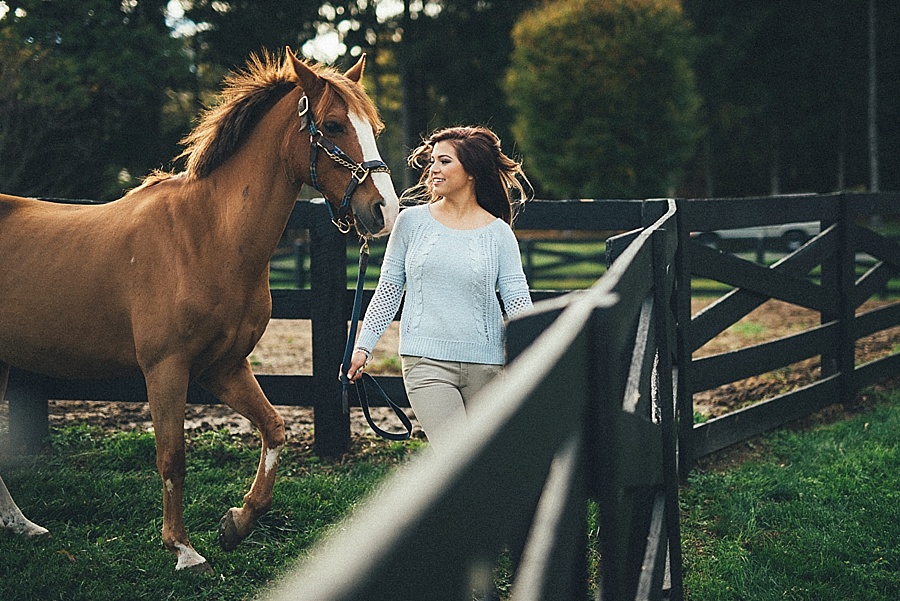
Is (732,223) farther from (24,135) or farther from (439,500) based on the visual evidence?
(24,135)

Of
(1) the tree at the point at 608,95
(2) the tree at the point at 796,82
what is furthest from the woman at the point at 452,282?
(2) the tree at the point at 796,82

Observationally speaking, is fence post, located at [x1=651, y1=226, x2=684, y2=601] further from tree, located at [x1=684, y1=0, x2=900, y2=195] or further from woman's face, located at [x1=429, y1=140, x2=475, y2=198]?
tree, located at [x1=684, y1=0, x2=900, y2=195]

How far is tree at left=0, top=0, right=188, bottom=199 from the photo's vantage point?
13.9m

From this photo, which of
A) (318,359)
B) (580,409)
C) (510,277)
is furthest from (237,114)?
(580,409)

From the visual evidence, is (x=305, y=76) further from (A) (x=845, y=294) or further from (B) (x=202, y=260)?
(A) (x=845, y=294)

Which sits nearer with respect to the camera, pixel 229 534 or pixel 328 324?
pixel 229 534

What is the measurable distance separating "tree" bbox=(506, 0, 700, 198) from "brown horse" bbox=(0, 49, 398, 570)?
1022 inches

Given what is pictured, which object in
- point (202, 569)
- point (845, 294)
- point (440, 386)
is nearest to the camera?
point (440, 386)

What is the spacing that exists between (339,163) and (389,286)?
60 centimetres

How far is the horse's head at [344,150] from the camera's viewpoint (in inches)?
137

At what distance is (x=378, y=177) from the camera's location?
3504mm

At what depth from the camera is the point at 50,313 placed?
4.07m

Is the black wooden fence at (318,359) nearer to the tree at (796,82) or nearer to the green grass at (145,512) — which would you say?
the green grass at (145,512)

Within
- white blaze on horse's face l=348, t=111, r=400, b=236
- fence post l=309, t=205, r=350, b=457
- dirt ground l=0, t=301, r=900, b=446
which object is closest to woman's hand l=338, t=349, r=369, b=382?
white blaze on horse's face l=348, t=111, r=400, b=236
